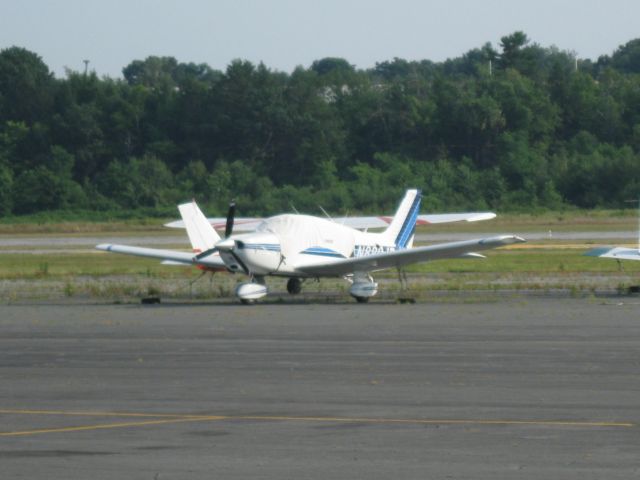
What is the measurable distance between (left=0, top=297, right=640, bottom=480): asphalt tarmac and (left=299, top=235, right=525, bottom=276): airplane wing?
4.37 meters

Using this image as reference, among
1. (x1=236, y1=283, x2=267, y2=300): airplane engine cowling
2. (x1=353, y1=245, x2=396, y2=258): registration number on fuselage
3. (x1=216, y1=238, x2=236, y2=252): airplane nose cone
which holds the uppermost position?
(x1=216, y1=238, x2=236, y2=252): airplane nose cone

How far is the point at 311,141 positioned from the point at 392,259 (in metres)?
59.4

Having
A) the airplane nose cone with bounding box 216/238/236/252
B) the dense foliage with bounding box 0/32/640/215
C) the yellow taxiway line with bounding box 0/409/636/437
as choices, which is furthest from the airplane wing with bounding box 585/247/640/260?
the dense foliage with bounding box 0/32/640/215

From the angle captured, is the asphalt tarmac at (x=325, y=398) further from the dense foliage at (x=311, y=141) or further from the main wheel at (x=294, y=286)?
the dense foliage at (x=311, y=141)

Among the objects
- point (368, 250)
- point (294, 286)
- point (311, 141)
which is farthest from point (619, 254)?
point (311, 141)

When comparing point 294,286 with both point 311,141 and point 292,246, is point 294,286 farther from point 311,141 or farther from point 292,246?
point 311,141

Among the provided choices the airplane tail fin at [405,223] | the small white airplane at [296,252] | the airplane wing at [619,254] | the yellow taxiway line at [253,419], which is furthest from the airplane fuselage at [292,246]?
the yellow taxiway line at [253,419]

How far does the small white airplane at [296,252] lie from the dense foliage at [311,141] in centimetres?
4612

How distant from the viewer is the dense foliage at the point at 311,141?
7894 centimetres

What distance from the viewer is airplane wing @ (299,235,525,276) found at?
27422mm

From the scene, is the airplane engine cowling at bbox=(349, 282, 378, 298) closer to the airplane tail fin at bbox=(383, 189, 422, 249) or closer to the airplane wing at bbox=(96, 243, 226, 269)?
the airplane wing at bbox=(96, 243, 226, 269)

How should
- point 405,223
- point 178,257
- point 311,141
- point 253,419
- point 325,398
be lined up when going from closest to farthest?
1. point 253,419
2. point 325,398
3. point 178,257
4. point 405,223
5. point 311,141

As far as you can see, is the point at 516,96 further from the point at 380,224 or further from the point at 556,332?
the point at 556,332

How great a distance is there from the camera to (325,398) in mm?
13320
